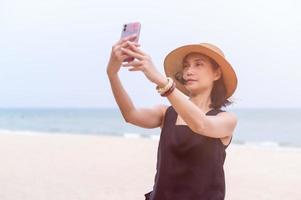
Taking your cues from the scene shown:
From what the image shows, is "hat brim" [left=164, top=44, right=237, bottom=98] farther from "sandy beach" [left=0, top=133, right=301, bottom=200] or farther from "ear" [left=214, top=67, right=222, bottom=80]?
"sandy beach" [left=0, top=133, right=301, bottom=200]

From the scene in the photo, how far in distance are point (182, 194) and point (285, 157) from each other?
12.6m

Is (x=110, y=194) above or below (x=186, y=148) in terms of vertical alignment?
below

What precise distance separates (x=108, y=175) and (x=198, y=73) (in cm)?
753

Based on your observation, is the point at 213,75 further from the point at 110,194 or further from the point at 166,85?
the point at 110,194

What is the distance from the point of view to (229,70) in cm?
214

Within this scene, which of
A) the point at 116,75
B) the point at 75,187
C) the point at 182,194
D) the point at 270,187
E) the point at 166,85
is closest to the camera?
the point at 166,85

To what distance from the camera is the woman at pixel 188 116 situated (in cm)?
178

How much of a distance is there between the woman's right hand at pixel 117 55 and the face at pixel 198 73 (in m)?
0.30

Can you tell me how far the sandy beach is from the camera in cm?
750

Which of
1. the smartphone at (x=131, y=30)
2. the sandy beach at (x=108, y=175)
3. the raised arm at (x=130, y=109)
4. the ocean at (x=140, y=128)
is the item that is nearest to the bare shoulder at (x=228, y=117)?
the raised arm at (x=130, y=109)

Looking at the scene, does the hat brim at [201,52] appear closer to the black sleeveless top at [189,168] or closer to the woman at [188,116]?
the woman at [188,116]

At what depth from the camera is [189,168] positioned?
6.29 feet

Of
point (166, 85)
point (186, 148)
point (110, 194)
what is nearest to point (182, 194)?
point (186, 148)

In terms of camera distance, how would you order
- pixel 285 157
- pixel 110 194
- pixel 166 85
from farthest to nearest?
pixel 285 157 → pixel 110 194 → pixel 166 85
